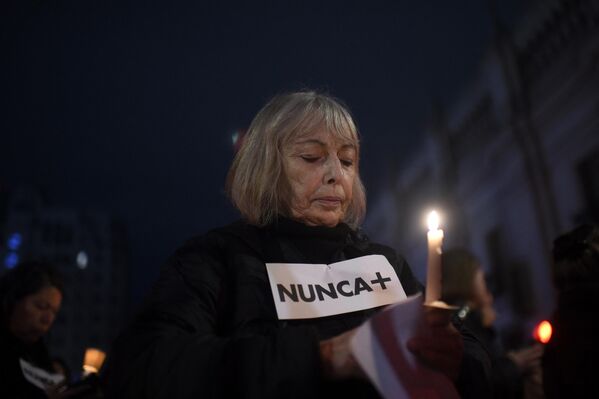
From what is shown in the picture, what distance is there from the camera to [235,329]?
1.39m

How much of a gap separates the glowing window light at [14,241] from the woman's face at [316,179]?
6210cm

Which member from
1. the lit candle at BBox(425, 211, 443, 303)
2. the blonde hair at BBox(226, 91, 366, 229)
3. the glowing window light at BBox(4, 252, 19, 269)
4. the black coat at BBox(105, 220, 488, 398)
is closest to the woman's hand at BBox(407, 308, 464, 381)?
the lit candle at BBox(425, 211, 443, 303)

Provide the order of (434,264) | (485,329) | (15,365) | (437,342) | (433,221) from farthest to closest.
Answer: (485,329) < (15,365) < (437,342) < (433,221) < (434,264)

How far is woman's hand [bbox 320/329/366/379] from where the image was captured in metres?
1.04

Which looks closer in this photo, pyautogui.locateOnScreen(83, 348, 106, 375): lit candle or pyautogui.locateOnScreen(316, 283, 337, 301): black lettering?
pyautogui.locateOnScreen(316, 283, 337, 301): black lettering

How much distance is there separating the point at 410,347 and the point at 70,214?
222 feet

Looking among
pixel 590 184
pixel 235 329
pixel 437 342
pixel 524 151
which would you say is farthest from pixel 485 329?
pixel 524 151

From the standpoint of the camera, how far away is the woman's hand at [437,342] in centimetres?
100

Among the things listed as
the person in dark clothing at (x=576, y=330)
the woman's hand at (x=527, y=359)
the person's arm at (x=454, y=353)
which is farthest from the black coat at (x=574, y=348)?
the person's arm at (x=454, y=353)

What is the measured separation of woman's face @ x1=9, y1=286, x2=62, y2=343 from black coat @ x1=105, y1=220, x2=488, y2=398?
7.65 feet

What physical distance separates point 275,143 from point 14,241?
206 feet

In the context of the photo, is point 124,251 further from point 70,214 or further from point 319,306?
point 319,306

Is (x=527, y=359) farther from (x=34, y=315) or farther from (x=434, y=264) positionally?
(x=34, y=315)

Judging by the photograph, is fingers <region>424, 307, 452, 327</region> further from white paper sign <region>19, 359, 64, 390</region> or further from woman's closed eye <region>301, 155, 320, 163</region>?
white paper sign <region>19, 359, 64, 390</region>
